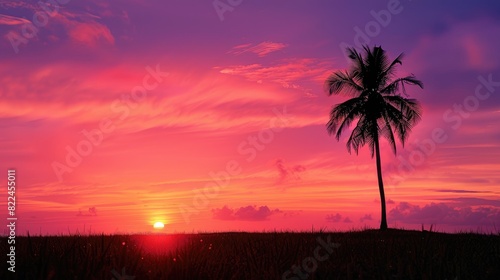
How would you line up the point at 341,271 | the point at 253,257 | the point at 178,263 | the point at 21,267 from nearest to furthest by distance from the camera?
the point at 21,267, the point at 178,263, the point at 341,271, the point at 253,257

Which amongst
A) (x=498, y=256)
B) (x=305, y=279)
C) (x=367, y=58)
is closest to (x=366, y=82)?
(x=367, y=58)

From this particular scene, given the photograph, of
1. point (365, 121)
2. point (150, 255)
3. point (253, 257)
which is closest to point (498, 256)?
point (253, 257)

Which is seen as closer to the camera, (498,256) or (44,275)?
(44,275)

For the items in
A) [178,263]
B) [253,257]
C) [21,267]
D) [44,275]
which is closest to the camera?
[44,275]

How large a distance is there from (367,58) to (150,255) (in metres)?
28.6

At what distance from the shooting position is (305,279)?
4.29 metres

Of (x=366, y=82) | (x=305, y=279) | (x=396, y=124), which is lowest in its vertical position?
(x=305, y=279)

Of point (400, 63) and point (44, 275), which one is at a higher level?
point (400, 63)

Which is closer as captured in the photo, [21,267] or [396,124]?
[21,267]

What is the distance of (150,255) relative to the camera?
529cm

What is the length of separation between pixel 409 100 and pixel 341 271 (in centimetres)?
2711

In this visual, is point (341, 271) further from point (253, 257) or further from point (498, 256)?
point (498, 256)

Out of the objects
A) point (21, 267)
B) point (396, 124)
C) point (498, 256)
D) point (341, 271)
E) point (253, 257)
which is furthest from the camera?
point (396, 124)

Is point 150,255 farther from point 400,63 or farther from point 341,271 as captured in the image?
point 400,63
